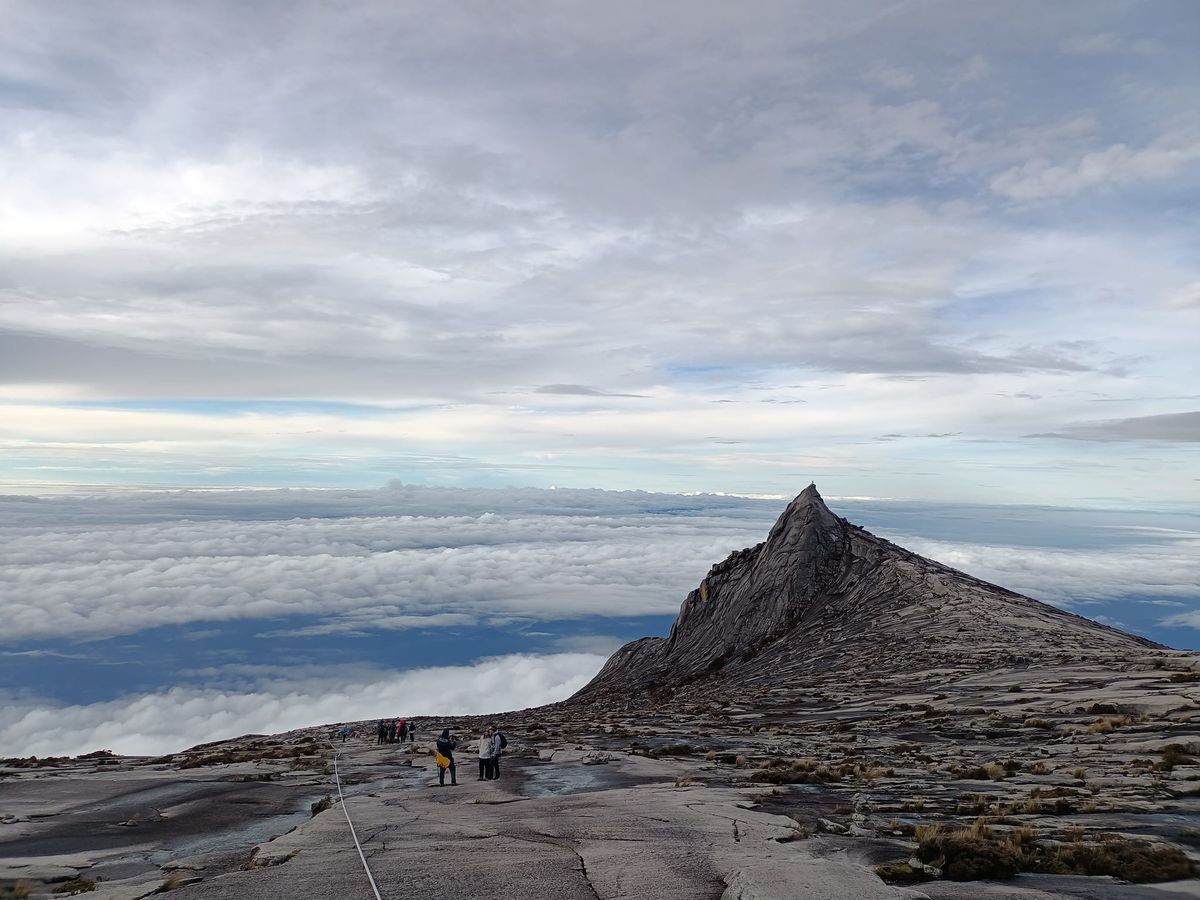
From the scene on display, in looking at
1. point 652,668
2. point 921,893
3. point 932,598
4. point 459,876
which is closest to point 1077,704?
point 921,893

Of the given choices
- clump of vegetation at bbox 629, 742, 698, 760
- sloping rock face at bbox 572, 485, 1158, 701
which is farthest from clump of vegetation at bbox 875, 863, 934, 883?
sloping rock face at bbox 572, 485, 1158, 701

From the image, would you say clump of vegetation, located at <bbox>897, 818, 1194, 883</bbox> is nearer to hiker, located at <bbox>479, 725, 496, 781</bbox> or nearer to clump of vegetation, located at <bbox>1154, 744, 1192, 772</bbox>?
clump of vegetation, located at <bbox>1154, 744, 1192, 772</bbox>

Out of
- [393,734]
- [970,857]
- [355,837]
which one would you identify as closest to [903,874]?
[970,857]

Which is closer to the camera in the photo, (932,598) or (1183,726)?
(1183,726)

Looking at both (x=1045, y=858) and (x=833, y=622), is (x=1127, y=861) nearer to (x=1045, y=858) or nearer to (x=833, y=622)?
(x=1045, y=858)

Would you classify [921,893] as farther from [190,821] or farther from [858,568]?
[858,568]

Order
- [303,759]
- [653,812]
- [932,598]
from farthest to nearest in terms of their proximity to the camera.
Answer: [932,598] → [303,759] → [653,812]
